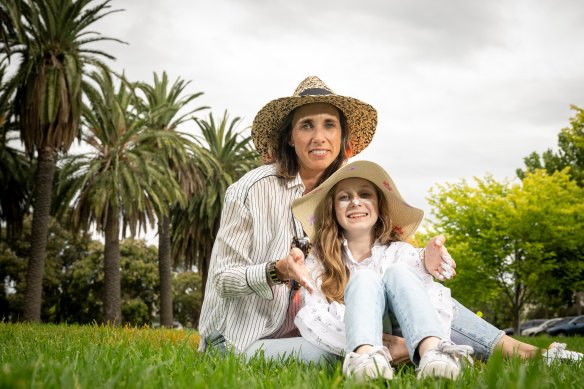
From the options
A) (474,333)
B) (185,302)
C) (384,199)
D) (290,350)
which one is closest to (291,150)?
(384,199)

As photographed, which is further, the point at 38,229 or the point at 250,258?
the point at 38,229

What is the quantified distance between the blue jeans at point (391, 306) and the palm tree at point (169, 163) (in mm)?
20467

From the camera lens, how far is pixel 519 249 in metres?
26.6

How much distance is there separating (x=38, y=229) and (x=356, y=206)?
57.1ft

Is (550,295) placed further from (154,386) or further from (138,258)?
(154,386)

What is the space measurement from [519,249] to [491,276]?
186 centimetres

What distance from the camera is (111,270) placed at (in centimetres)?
2155

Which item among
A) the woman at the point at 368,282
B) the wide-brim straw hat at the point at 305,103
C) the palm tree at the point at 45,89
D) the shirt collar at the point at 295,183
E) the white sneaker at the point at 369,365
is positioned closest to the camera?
the white sneaker at the point at 369,365

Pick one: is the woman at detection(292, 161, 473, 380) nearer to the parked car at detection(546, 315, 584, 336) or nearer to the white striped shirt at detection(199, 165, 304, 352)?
the white striped shirt at detection(199, 165, 304, 352)

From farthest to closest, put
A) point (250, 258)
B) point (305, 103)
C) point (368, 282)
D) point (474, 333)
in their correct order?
point (305, 103) < point (250, 258) < point (474, 333) < point (368, 282)

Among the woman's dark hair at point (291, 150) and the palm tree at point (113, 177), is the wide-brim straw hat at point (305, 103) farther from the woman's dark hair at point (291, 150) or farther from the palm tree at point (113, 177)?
the palm tree at point (113, 177)

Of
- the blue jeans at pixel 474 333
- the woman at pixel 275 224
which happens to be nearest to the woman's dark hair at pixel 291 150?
the woman at pixel 275 224

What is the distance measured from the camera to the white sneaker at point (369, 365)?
8.23 feet

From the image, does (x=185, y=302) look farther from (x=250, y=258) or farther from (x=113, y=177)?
(x=250, y=258)
